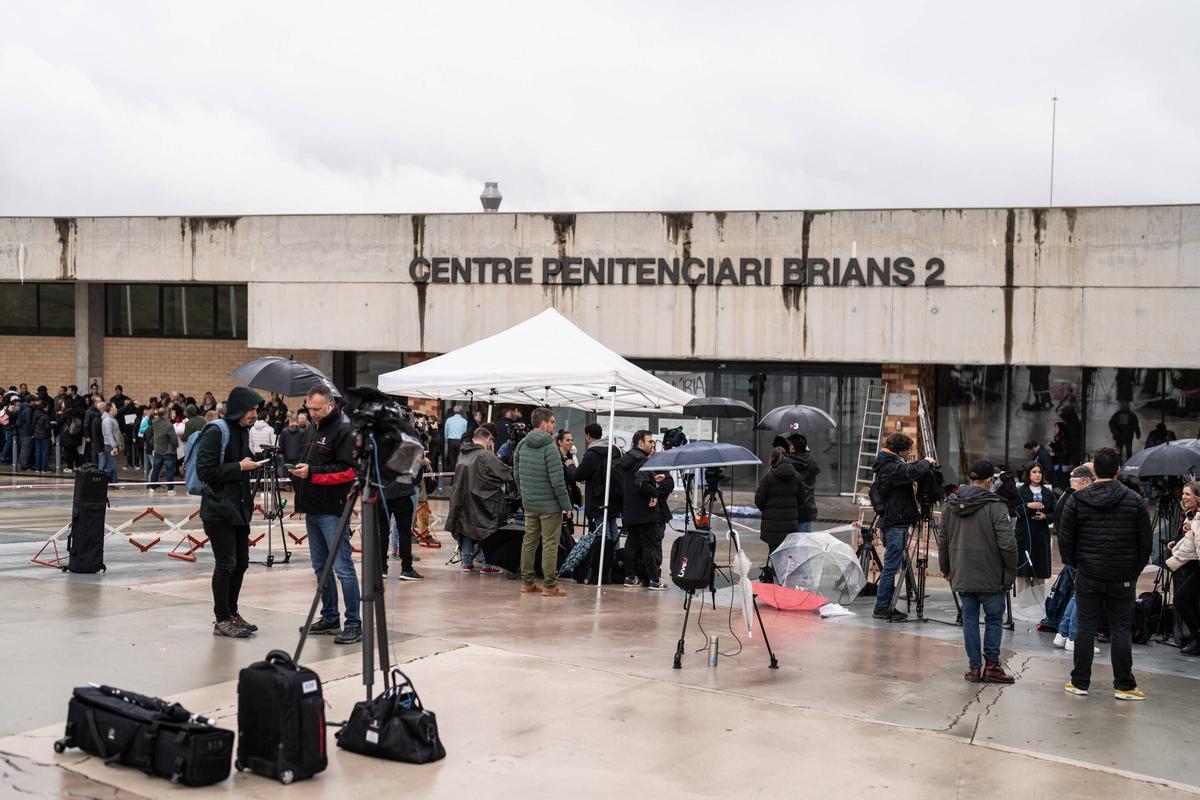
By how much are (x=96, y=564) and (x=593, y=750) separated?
7.89 meters

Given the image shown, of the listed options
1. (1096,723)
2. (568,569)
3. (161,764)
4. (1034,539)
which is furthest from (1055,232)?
(161,764)

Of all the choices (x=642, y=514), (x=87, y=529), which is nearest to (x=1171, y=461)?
(x=642, y=514)

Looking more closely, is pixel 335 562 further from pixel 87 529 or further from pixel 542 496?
pixel 87 529

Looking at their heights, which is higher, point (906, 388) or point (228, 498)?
point (906, 388)

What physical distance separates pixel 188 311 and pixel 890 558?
25.0 metres

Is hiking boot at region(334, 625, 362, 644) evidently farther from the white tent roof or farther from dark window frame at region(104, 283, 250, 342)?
dark window frame at region(104, 283, 250, 342)

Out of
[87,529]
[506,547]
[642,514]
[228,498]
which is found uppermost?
[228,498]

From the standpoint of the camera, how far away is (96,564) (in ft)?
43.4

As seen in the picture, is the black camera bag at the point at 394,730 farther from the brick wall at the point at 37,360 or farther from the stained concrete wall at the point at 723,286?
the brick wall at the point at 37,360

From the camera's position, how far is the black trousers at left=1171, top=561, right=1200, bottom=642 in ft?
36.7

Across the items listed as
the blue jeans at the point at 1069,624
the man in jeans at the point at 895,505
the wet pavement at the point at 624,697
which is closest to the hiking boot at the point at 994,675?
the wet pavement at the point at 624,697

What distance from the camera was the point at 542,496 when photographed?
42.1 ft

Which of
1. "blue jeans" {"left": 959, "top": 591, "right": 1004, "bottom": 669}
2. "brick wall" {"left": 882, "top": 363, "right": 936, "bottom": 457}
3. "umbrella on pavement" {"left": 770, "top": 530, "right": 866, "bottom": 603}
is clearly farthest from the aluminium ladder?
"blue jeans" {"left": 959, "top": 591, "right": 1004, "bottom": 669}

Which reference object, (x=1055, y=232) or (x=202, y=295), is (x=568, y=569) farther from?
(x=202, y=295)
